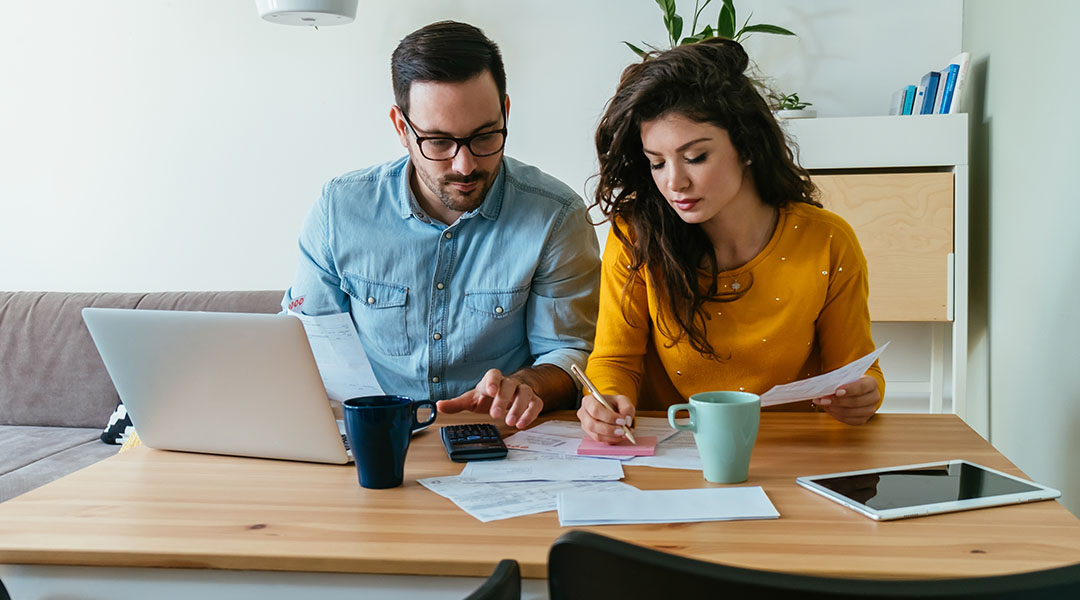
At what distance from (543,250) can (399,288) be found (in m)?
0.29

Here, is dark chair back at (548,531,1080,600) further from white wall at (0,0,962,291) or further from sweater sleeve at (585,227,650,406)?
white wall at (0,0,962,291)

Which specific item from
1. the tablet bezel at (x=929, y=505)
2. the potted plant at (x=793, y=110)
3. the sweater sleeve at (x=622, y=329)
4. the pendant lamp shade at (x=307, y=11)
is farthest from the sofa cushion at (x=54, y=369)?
the tablet bezel at (x=929, y=505)

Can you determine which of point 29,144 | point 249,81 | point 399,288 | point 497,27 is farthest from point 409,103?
point 29,144

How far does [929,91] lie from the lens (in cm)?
275

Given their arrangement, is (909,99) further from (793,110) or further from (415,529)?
(415,529)

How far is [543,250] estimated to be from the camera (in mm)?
1758

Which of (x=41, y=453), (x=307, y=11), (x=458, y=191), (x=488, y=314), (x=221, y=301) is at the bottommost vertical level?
(x=41, y=453)

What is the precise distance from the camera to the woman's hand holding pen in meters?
1.22

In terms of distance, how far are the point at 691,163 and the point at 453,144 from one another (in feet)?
1.51

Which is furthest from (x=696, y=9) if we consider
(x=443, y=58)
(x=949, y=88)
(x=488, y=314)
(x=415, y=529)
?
(x=415, y=529)

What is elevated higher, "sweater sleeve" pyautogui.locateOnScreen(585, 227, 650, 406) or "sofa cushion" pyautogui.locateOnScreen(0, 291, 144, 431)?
"sweater sleeve" pyautogui.locateOnScreen(585, 227, 650, 406)

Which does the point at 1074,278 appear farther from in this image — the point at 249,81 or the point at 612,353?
the point at 249,81

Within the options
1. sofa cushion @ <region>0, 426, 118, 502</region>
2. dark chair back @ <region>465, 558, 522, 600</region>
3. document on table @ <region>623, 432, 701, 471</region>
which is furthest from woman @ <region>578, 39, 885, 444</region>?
sofa cushion @ <region>0, 426, 118, 502</region>

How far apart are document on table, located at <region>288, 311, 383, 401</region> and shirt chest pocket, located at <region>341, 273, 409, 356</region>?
211 mm
